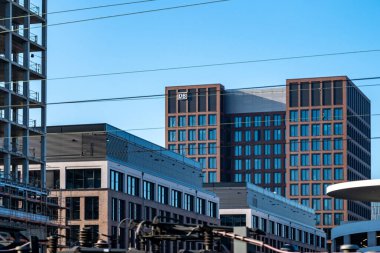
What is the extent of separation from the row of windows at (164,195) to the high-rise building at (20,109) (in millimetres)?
14285

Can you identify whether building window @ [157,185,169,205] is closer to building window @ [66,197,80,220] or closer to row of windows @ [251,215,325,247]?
building window @ [66,197,80,220]

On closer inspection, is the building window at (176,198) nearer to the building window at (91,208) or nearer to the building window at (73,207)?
the building window at (91,208)

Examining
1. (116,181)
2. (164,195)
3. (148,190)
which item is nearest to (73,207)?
(116,181)

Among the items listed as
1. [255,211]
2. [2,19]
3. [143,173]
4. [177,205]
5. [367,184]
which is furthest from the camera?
[255,211]

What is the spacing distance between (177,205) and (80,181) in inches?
898

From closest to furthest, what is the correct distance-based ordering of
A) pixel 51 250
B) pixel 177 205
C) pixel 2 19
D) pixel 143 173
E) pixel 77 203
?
pixel 51 250, pixel 2 19, pixel 77 203, pixel 143 173, pixel 177 205

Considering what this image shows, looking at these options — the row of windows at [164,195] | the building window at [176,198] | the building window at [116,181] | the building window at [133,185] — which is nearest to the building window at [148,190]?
the row of windows at [164,195]

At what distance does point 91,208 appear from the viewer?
121 metres

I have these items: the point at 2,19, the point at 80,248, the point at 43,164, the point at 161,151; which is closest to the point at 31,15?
the point at 2,19

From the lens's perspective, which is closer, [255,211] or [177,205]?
[177,205]

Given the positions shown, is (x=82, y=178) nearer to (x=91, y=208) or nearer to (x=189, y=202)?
(x=91, y=208)

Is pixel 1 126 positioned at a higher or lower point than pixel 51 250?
higher

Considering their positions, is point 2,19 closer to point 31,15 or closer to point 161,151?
point 31,15

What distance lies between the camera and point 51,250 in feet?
71.7
